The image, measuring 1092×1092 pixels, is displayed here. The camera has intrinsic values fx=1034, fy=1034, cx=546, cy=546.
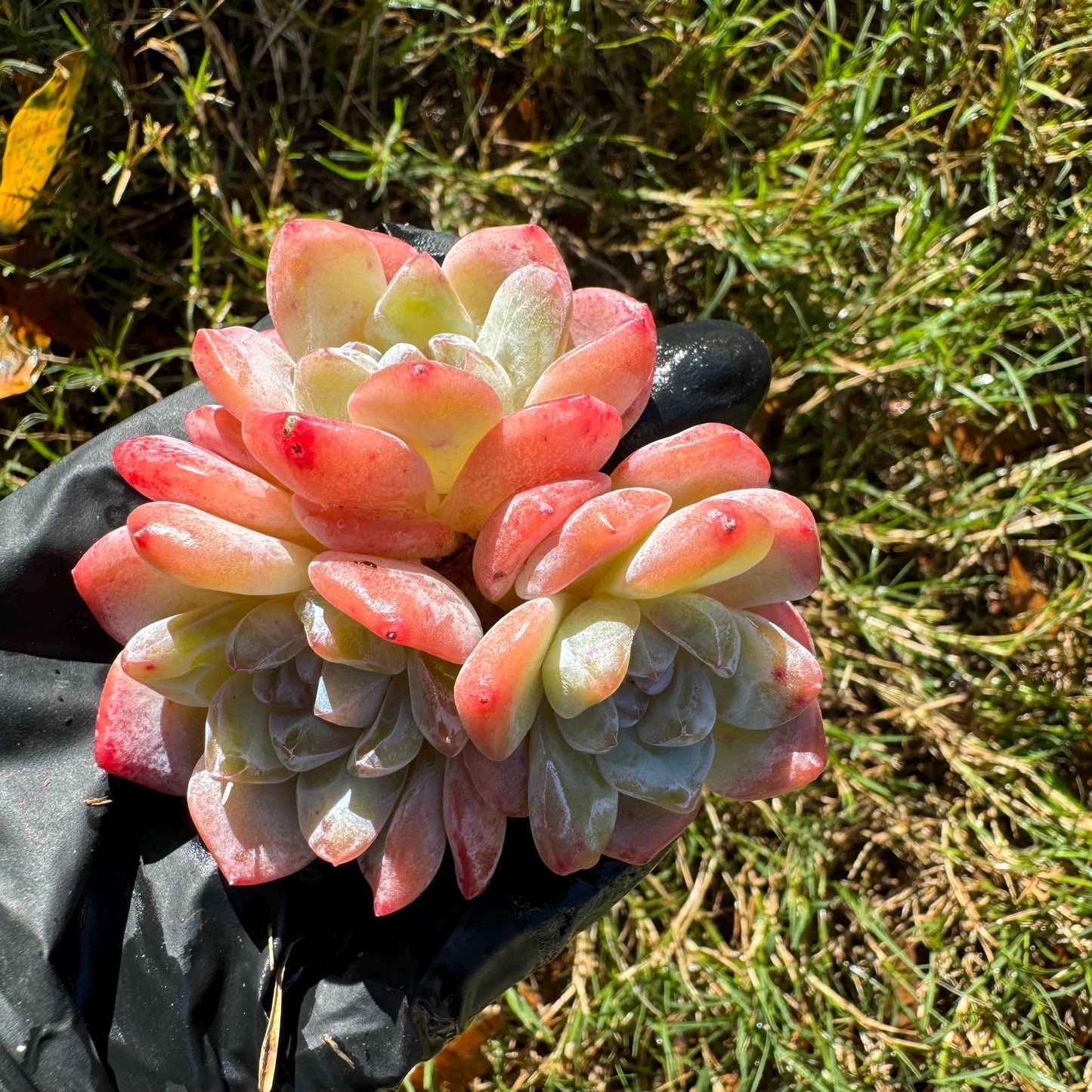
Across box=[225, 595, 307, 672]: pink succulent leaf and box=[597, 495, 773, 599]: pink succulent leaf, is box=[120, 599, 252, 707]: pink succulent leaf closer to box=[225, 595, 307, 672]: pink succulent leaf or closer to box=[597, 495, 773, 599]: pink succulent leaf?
box=[225, 595, 307, 672]: pink succulent leaf

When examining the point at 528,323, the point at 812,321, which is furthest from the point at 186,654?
the point at 812,321

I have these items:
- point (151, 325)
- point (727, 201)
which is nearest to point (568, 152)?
point (727, 201)

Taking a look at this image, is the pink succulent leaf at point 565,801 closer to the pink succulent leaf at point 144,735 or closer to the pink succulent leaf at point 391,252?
the pink succulent leaf at point 144,735

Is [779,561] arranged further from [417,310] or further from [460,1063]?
[460,1063]

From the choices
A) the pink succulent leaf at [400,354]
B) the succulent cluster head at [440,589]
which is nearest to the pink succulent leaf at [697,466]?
the succulent cluster head at [440,589]

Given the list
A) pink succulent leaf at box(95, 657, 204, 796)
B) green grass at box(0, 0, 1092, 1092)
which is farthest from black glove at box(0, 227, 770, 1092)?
green grass at box(0, 0, 1092, 1092)

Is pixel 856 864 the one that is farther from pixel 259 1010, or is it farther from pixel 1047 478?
pixel 259 1010
